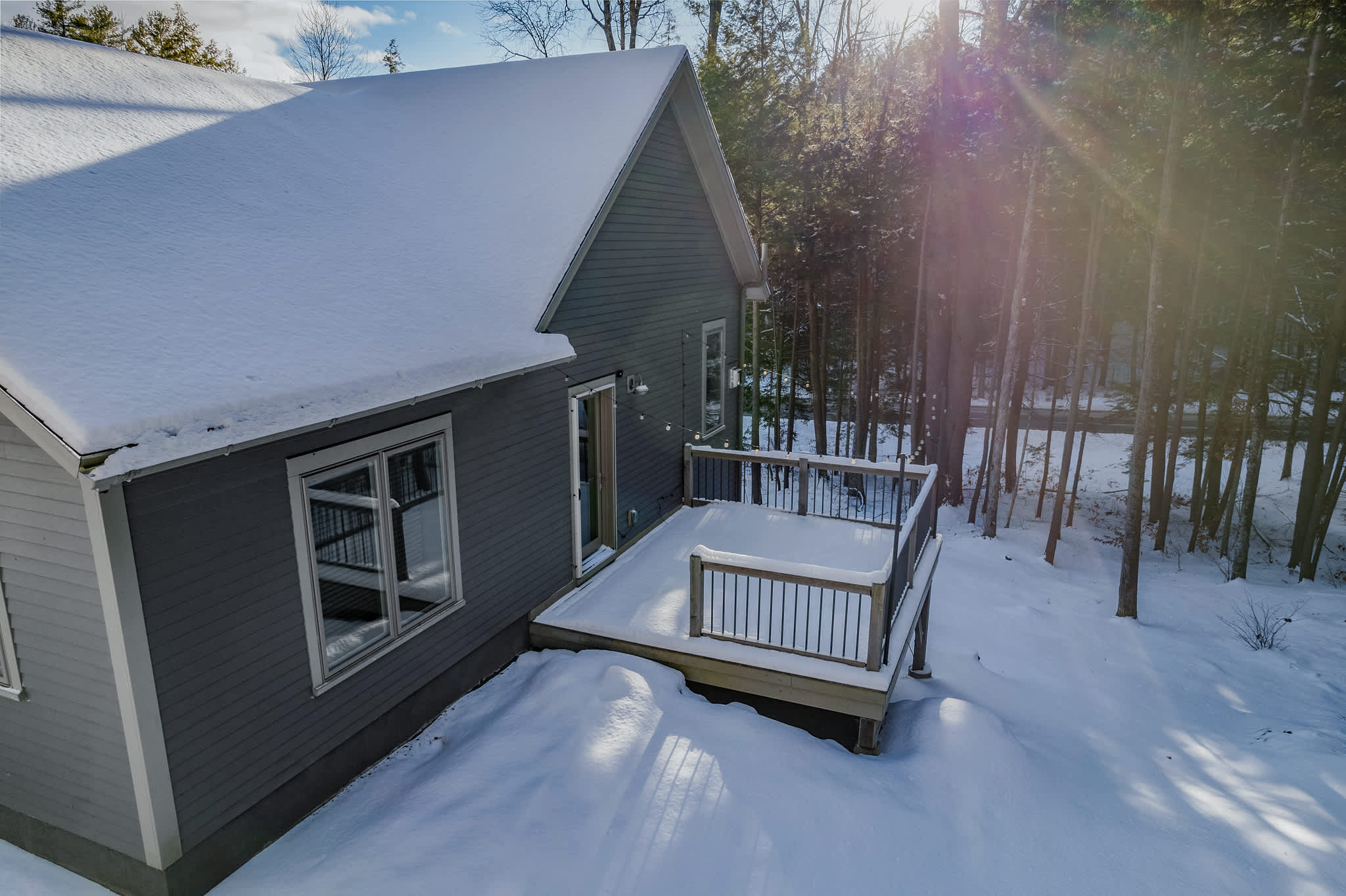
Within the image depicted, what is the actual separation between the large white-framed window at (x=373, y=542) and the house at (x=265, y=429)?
0.07 feet

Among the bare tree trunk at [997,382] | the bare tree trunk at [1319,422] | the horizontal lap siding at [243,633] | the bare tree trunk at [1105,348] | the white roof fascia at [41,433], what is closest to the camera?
the white roof fascia at [41,433]

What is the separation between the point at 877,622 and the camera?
18.4ft

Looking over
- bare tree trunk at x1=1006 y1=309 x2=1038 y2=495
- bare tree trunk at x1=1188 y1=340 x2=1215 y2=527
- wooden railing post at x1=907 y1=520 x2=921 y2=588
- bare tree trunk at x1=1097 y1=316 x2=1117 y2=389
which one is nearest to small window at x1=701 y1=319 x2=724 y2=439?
wooden railing post at x1=907 y1=520 x2=921 y2=588

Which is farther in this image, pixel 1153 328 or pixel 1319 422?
pixel 1319 422

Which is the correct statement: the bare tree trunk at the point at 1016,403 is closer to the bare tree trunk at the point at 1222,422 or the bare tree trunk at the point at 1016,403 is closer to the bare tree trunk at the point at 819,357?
the bare tree trunk at the point at 1222,422

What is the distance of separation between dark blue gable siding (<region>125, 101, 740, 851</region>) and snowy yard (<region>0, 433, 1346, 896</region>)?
22.4 inches

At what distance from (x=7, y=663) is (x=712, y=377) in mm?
8539

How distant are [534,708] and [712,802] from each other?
161cm

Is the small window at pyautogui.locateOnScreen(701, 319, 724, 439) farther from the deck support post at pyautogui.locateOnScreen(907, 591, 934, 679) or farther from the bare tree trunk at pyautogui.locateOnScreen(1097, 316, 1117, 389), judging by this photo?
the bare tree trunk at pyautogui.locateOnScreen(1097, 316, 1117, 389)

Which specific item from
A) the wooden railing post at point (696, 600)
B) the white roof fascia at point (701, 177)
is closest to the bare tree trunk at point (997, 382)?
the white roof fascia at point (701, 177)

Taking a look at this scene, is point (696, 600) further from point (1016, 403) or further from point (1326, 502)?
point (1016, 403)

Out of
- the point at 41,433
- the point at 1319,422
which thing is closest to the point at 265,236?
the point at 41,433

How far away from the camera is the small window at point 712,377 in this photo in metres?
10.7

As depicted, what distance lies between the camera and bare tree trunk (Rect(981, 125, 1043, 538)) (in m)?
14.4
